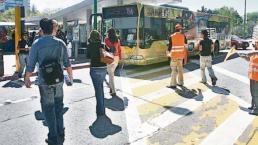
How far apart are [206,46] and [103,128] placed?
5.92 meters

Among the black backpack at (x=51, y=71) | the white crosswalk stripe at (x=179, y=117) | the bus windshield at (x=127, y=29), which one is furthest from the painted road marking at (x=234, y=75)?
the black backpack at (x=51, y=71)

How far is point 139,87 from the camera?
1143 centimetres

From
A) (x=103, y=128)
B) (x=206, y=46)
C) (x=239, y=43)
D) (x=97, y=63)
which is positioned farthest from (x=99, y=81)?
(x=239, y=43)

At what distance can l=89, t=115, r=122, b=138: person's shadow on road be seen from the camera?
6395 mm

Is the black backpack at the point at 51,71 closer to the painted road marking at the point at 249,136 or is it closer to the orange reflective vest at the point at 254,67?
the painted road marking at the point at 249,136

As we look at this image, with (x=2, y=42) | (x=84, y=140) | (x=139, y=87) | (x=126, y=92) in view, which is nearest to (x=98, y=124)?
(x=84, y=140)

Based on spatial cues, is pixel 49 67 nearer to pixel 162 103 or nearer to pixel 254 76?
pixel 162 103

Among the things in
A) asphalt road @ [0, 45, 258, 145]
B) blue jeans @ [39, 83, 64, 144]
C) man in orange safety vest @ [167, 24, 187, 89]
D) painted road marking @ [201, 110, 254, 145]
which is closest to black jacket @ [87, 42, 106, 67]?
asphalt road @ [0, 45, 258, 145]

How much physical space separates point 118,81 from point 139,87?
1399 mm

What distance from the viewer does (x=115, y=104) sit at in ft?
28.9

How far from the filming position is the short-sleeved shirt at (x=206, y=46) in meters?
11.5

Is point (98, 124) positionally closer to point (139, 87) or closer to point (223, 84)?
point (139, 87)

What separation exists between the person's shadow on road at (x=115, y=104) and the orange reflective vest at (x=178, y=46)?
2.46 metres

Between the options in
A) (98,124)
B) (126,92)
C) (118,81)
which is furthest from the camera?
(118,81)
